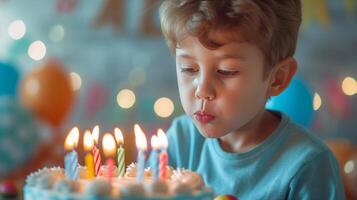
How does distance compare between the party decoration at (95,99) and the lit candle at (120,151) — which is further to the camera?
the party decoration at (95,99)

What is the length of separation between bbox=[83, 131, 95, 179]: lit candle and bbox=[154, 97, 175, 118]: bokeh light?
230 centimetres

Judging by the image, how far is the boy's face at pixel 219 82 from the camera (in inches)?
45.0

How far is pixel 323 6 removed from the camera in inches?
133

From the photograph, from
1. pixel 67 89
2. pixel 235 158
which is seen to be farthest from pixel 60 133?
pixel 235 158

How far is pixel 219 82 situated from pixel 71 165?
1.09ft

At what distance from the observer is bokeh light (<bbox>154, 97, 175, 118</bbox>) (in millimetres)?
3365

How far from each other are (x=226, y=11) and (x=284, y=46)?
0.17 metres

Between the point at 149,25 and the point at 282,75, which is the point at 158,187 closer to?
the point at 282,75

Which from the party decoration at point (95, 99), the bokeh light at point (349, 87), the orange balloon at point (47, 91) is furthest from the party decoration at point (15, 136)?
the bokeh light at point (349, 87)

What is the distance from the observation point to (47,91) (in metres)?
2.96

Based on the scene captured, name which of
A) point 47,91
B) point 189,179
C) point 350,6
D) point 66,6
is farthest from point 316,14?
point 189,179

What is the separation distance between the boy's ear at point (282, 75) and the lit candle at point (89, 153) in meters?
0.44

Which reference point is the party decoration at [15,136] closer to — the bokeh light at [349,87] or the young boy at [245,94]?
the young boy at [245,94]

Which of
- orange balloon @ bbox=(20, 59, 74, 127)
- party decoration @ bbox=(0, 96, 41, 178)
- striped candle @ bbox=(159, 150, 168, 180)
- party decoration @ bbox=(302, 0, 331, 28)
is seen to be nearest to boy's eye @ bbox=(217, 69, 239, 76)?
striped candle @ bbox=(159, 150, 168, 180)
